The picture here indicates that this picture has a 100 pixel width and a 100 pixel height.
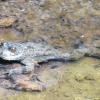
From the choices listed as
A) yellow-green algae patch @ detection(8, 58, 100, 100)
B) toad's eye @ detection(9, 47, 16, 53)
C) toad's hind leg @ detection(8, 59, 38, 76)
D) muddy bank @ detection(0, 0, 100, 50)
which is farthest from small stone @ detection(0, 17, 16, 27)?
yellow-green algae patch @ detection(8, 58, 100, 100)

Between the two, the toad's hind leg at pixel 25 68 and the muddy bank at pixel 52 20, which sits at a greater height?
the muddy bank at pixel 52 20

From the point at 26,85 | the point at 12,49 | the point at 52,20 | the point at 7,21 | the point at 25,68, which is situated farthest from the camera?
the point at 52,20

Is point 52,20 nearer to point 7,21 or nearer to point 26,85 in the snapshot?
point 7,21

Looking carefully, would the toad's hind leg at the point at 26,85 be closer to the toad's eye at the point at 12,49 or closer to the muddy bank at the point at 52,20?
the toad's eye at the point at 12,49

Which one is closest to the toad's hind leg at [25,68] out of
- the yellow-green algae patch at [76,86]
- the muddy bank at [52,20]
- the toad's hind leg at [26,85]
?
the toad's hind leg at [26,85]

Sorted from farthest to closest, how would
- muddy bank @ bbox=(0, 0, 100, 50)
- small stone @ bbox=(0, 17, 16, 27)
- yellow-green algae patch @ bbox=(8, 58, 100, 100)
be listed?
small stone @ bbox=(0, 17, 16, 27) → muddy bank @ bbox=(0, 0, 100, 50) → yellow-green algae patch @ bbox=(8, 58, 100, 100)

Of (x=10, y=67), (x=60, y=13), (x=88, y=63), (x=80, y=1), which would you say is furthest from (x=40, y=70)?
(x=80, y=1)

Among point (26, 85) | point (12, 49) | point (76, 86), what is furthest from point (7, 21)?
point (76, 86)

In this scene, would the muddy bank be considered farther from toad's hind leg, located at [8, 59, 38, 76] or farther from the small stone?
toad's hind leg, located at [8, 59, 38, 76]
